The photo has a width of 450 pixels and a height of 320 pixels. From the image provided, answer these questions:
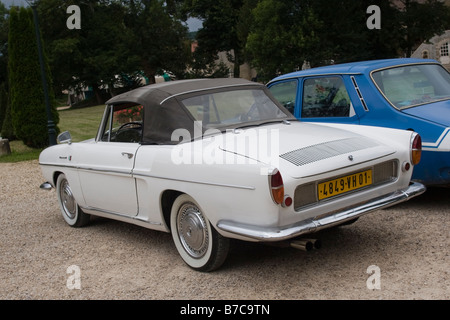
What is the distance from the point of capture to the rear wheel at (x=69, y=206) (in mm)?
6055

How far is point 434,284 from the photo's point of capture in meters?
3.63

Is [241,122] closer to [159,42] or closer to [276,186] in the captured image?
[276,186]

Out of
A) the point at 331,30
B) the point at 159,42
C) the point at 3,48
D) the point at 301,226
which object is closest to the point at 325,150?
the point at 301,226

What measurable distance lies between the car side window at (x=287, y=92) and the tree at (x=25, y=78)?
1037 cm

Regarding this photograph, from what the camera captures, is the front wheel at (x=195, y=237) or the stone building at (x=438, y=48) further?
the stone building at (x=438, y=48)

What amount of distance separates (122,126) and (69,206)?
143 cm

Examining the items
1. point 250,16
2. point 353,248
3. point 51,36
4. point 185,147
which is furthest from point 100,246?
point 51,36

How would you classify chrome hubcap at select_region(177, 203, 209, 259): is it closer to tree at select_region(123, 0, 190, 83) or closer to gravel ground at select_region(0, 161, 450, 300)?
gravel ground at select_region(0, 161, 450, 300)

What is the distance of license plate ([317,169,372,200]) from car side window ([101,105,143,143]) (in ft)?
6.19
